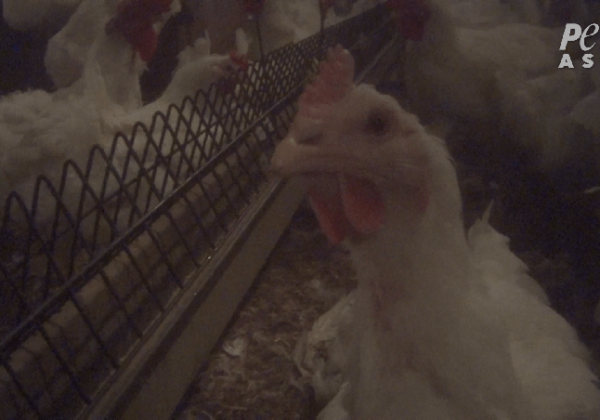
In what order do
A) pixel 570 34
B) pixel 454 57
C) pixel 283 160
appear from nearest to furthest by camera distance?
1. pixel 283 160
2. pixel 570 34
3. pixel 454 57

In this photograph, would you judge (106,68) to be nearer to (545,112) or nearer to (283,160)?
(283,160)

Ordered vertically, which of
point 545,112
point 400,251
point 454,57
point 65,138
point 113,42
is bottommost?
point 545,112

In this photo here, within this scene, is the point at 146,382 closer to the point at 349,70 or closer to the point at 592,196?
the point at 349,70

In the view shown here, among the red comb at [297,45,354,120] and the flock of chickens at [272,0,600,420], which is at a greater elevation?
the red comb at [297,45,354,120]

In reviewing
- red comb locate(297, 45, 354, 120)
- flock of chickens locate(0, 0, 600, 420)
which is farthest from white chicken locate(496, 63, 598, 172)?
red comb locate(297, 45, 354, 120)

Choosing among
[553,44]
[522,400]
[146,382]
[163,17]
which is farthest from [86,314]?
[553,44]

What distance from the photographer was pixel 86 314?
0.75 m

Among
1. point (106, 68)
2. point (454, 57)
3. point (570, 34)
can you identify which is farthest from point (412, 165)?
point (454, 57)

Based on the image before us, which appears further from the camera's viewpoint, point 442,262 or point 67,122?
point 67,122

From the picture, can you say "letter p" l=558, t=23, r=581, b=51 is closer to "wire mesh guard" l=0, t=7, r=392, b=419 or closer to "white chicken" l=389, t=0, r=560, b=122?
"white chicken" l=389, t=0, r=560, b=122

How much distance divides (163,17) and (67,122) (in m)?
0.64

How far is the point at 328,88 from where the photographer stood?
25.8 inches

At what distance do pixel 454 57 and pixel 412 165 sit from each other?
4.56 ft

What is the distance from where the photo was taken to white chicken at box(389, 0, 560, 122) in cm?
172
